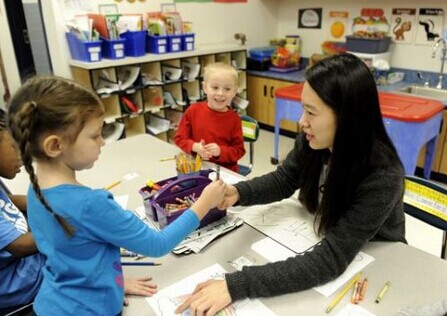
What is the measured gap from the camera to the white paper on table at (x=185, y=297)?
921 mm

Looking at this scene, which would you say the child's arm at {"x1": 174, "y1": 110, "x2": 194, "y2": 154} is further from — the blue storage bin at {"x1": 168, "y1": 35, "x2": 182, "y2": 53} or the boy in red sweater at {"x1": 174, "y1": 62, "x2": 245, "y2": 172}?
the blue storage bin at {"x1": 168, "y1": 35, "x2": 182, "y2": 53}

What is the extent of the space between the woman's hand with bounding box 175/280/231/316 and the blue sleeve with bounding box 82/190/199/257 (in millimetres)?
139

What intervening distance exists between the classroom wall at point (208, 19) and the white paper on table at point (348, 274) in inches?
114

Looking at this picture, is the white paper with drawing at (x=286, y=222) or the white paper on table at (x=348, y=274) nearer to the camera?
the white paper on table at (x=348, y=274)

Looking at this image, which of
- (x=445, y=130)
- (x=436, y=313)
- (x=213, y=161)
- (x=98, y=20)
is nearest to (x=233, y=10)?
(x=98, y=20)

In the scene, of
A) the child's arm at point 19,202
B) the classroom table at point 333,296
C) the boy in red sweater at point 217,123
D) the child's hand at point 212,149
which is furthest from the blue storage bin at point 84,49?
the classroom table at point 333,296

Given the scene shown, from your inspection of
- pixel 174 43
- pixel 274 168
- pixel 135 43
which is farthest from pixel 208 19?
pixel 274 168

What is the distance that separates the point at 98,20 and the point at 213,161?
184 centimetres

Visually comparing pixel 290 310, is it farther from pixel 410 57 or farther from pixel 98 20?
pixel 410 57

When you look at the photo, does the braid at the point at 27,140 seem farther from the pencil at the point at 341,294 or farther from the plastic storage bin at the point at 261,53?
the plastic storage bin at the point at 261,53

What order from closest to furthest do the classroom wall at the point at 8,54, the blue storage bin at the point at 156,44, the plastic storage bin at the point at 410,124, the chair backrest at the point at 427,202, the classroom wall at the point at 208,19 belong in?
the chair backrest at the point at 427,202 → the plastic storage bin at the point at 410,124 → the classroom wall at the point at 208,19 → the blue storage bin at the point at 156,44 → the classroom wall at the point at 8,54

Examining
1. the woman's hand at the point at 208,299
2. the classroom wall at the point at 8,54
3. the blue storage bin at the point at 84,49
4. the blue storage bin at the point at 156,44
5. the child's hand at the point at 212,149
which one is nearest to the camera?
the woman's hand at the point at 208,299

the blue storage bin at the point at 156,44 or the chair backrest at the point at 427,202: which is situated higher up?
the blue storage bin at the point at 156,44

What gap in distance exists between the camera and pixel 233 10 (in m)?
4.17
